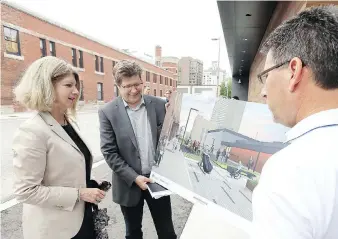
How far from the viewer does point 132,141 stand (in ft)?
6.31

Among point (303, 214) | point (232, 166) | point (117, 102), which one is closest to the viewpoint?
point (303, 214)

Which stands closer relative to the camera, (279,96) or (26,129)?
(279,96)

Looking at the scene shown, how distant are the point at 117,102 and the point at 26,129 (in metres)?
0.79

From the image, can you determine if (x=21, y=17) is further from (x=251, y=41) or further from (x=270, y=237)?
(x=270, y=237)

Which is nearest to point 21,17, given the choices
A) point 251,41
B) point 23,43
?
point 23,43

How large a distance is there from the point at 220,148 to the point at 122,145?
91 cm

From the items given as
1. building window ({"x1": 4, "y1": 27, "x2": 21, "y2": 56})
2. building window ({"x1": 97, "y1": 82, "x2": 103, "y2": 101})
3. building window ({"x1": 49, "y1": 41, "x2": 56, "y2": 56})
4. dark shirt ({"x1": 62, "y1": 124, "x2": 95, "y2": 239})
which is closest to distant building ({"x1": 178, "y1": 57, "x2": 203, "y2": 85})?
building window ({"x1": 97, "y1": 82, "x2": 103, "y2": 101})

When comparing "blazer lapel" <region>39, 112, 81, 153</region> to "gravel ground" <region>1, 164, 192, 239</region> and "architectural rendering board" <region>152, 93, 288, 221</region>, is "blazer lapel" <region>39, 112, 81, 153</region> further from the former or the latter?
"gravel ground" <region>1, 164, 192, 239</region>

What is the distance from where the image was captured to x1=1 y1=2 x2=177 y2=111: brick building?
1645cm

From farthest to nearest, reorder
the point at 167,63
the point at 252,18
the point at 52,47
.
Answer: the point at 167,63
the point at 52,47
the point at 252,18

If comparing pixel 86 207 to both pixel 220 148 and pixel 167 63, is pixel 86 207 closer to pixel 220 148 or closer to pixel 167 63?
pixel 220 148

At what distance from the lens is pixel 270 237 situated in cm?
52

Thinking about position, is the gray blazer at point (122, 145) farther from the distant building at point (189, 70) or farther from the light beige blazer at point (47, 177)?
the distant building at point (189, 70)

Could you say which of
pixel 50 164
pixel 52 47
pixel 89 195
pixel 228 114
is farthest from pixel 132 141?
pixel 52 47
